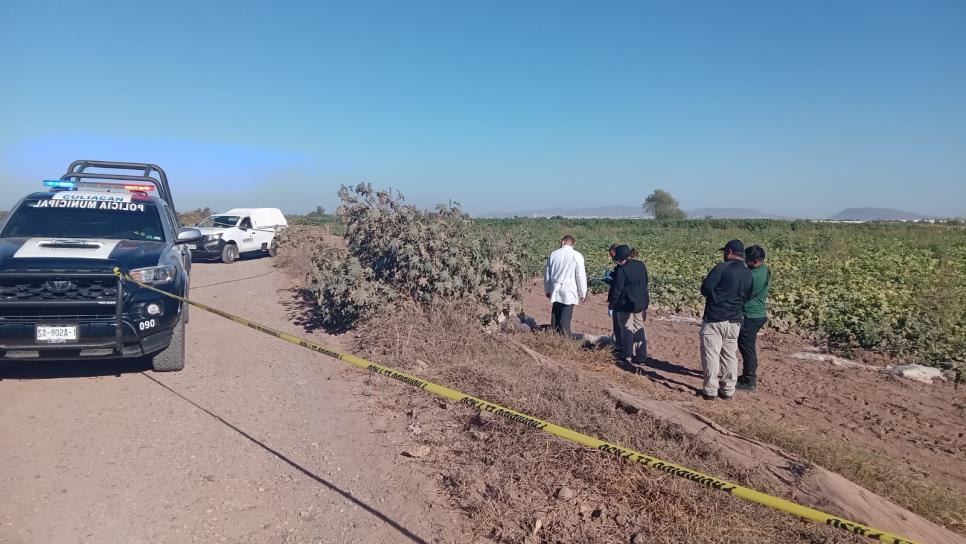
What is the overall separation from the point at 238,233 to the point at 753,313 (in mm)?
18355

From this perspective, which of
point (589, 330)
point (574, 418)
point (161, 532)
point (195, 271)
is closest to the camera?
point (161, 532)

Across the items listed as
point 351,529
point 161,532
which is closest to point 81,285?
point 161,532

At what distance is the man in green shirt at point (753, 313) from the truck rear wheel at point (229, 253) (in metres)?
17.7

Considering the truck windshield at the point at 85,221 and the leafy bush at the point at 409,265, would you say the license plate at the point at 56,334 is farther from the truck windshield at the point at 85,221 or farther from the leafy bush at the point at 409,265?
the leafy bush at the point at 409,265

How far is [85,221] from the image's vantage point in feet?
23.1

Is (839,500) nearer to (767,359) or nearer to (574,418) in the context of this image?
(574,418)

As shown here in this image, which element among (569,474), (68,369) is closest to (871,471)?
(569,474)

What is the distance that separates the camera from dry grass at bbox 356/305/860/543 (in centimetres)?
332

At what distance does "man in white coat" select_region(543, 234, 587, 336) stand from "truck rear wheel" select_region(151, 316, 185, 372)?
15.0 ft

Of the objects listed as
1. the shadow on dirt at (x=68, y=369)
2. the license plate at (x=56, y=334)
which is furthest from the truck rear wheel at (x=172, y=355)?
the license plate at (x=56, y=334)

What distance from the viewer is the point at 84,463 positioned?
4289mm

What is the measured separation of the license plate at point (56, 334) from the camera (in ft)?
17.9

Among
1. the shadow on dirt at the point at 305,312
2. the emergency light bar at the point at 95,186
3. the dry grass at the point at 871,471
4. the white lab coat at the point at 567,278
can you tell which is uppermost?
the emergency light bar at the point at 95,186

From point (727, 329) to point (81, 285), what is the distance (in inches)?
254
